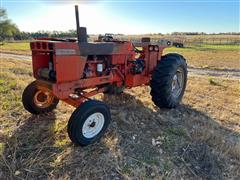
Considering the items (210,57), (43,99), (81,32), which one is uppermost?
(81,32)

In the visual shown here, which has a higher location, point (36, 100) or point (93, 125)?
point (36, 100)

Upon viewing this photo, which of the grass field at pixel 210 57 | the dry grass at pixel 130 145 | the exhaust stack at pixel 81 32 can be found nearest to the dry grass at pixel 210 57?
the grass field at pixel 210 57

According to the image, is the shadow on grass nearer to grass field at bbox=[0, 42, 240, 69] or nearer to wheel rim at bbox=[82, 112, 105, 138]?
wheel rim at bbox=[82, 112, 105, 138]

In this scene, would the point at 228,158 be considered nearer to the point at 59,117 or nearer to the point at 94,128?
the point at 94,128

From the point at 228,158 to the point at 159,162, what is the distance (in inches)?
48.4

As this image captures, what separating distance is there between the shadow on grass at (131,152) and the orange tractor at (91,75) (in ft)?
1.13

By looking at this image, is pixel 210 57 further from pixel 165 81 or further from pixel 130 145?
pixel 130 145

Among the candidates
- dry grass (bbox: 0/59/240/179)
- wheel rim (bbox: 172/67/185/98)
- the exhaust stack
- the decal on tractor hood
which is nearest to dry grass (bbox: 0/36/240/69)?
wheel rim (bbox: 172/67/185/98)

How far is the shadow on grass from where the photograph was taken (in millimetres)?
3545

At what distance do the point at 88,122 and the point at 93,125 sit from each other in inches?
6.5

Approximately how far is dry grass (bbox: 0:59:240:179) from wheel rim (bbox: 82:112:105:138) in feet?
0.64

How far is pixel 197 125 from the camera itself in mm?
5164

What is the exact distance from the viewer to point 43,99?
210 inches

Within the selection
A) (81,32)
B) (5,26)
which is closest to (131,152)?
(81,32)
